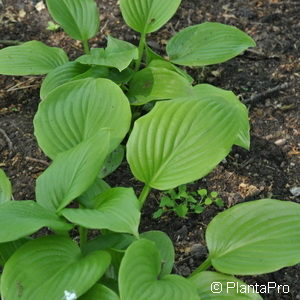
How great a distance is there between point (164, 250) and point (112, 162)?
0.61m

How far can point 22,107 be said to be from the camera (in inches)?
107

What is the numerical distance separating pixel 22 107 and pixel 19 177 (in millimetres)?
478

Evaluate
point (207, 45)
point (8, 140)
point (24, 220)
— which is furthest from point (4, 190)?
point (207, 45)

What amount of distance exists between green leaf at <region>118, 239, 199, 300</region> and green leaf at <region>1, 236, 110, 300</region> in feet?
0.23

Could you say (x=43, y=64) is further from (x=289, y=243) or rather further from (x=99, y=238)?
(x=289, y=243)

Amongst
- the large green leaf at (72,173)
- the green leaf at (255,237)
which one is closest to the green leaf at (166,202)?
the green leaf at (255,237)

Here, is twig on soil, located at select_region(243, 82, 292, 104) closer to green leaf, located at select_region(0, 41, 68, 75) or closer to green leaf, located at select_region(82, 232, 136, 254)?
green leaf, located at select_region(0, 41, 68, 75)

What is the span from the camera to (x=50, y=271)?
1.58 meters

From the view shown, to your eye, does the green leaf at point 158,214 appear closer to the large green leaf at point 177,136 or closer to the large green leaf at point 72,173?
the large green leaf at point 177,136

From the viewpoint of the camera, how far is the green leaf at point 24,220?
4.83ft

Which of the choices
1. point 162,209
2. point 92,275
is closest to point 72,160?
point 92,275

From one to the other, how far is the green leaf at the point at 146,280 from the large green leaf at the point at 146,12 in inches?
49.2

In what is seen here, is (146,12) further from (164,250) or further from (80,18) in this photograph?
(164,250)

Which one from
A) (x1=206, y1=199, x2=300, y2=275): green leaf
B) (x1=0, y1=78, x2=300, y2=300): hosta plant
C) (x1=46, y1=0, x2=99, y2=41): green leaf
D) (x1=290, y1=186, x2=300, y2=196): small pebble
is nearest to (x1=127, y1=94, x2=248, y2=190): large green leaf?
(x1=0, y1=78, x2=300, y2=300): hosta plant
